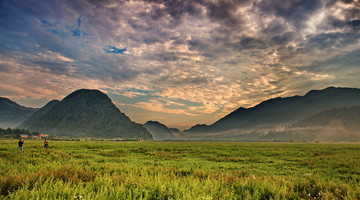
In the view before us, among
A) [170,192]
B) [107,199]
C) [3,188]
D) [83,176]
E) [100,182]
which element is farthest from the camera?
[83,176]

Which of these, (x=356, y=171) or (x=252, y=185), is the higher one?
(x=252, y=185)

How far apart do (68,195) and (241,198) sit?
551 centimetres

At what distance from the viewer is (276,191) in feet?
24.4

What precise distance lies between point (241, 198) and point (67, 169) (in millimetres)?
8633

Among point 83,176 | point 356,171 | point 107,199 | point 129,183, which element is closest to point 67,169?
point 83,176

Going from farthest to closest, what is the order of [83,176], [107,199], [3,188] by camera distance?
[83,176]
[3,188]
[107,199]

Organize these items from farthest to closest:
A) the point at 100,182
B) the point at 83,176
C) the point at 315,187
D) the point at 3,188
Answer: the point at 83,176 < the point at 315,187 < the point at 100,182 < the point at 3,188

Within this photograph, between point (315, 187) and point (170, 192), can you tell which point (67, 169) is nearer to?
point (170, 192)

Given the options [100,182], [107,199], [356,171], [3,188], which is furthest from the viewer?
[356,171]

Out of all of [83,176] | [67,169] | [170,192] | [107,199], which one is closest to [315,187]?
[170,192]

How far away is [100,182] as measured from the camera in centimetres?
788

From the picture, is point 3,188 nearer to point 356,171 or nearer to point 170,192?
Answer: point 170,192

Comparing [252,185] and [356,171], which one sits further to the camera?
[356,171]

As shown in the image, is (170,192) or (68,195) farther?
(170,192)
